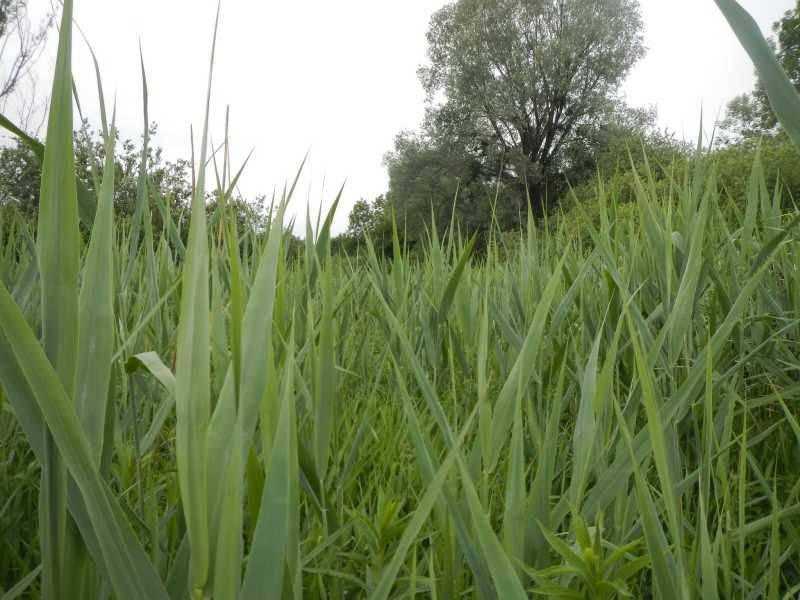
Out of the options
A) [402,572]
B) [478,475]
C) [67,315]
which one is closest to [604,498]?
[478,475]

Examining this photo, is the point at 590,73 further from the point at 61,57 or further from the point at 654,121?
the point at 61,57

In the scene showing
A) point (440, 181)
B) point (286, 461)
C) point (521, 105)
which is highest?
point (521, 105)

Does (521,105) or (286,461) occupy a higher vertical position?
(521,105)

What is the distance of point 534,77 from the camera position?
789 inches

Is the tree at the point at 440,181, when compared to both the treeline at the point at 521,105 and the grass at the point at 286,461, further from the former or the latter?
the grass at the point at 286,461

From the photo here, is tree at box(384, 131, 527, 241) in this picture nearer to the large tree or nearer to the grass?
the large tree

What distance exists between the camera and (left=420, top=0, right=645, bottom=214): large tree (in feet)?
65.3

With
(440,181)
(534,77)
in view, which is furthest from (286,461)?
(534,77)

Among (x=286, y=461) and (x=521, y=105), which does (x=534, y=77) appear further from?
(x=286, y=461)

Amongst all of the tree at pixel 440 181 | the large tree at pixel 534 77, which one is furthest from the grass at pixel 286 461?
the large tree at pixel 534 77

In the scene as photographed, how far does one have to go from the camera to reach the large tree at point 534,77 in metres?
19.9

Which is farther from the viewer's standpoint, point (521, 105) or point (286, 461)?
point (521, 105)

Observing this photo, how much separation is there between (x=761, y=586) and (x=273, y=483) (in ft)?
1.62

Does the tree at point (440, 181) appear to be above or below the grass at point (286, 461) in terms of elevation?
above
